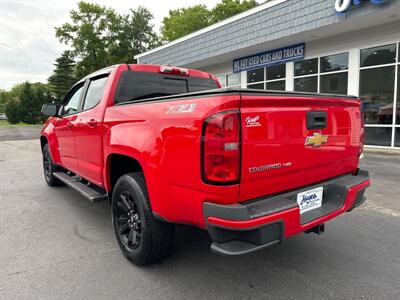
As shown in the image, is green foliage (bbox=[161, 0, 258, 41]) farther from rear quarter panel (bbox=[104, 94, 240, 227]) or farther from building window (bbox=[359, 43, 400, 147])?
rear quarter panel (bbox=[104, 94, 240, 227])

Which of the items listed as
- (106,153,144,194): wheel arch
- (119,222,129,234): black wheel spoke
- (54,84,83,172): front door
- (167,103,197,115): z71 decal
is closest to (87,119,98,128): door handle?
(106,153,144,194): wheel arch

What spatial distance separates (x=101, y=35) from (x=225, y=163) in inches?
1629

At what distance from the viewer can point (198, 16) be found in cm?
4341

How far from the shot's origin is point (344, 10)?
849 cm

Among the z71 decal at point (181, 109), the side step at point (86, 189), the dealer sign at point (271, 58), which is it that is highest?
the dealer sign at point (271, 58)

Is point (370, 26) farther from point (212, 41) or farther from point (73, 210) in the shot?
point (73, 210)

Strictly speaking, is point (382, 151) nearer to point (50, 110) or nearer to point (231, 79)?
point (231, 79)

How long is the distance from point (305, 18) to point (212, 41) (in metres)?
4.81

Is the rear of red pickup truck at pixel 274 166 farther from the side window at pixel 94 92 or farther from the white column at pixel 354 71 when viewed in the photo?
the white column at pixel 354 71

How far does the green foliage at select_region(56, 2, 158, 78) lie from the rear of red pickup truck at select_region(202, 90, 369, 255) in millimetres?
39380

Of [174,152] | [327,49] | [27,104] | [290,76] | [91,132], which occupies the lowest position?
[174,152]

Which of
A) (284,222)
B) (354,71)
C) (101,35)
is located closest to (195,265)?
(284,222)

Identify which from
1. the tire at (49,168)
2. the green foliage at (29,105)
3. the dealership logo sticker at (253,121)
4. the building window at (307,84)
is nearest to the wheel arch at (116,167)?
the dealership logo sticker at (253,121)

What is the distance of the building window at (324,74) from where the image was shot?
10.5 meters
